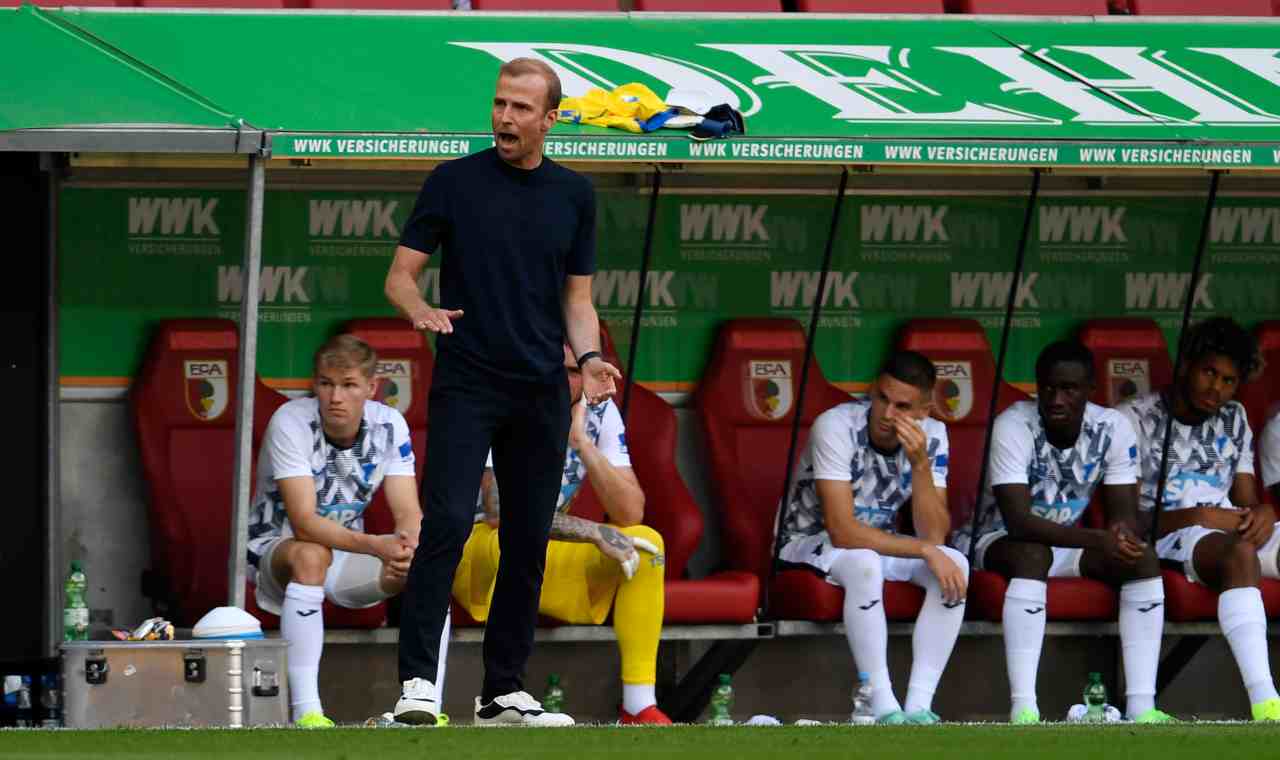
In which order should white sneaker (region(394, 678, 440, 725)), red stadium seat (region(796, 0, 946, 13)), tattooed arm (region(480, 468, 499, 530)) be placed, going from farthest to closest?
red stadium seat (region(796, 0, 946, 13)) → tattooed arm (region(480, 468, 499, 530)) → white sneaker (region(394, 678, 440, 725))

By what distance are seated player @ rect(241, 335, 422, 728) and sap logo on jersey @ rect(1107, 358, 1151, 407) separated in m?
2.74

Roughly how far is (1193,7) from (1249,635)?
2.74 meters

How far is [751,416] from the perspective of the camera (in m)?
8.92

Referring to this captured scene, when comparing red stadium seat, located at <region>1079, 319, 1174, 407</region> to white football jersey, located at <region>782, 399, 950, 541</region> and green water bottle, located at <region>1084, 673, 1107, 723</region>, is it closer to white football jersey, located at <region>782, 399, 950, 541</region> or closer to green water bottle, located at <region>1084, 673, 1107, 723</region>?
white football jersey, located at <region>782, 399, 950, 541</region>

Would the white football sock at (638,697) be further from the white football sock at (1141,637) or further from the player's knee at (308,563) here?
the white football sock at (1141,637)

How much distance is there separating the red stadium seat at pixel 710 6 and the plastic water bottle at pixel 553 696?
247cm

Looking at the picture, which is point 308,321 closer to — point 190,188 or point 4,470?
point 190,188

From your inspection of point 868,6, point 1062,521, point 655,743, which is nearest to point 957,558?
point 1062,521

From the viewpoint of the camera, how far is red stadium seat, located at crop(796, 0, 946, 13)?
9234 mm

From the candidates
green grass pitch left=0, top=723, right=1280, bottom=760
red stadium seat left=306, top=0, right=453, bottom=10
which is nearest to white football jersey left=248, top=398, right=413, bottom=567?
red stadium seat left=306, top=0, right=453, bottom=10

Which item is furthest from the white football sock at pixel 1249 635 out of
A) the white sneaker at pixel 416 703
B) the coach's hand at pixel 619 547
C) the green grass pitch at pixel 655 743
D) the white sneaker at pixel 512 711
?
the white sneaker at pixel 416 703

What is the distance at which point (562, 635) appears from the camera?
7.98m

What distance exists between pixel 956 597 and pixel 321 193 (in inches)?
102

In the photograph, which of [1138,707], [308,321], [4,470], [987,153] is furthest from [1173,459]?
[4,470]
